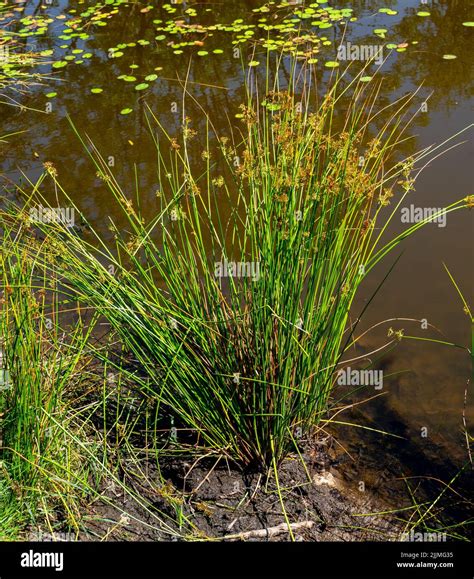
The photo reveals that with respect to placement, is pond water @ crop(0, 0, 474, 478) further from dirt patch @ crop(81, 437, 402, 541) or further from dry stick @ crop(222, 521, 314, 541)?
dry stick @ crop(222, 521, 314, 541)

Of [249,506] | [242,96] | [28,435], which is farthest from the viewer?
[242,96]

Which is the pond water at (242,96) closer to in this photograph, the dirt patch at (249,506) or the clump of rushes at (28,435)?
the dirt patch at (249,506)

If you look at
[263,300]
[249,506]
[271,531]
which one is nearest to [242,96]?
[263,300]

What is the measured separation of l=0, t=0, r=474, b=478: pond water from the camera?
134 inches

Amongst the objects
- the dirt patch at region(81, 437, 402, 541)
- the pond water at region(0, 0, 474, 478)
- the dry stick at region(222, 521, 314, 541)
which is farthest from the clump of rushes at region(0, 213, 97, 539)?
the pond water at region(0, 0, 474, 478)

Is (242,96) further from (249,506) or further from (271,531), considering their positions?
(271,531)

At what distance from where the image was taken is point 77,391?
2877 millimetres

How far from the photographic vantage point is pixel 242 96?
5.56 metres

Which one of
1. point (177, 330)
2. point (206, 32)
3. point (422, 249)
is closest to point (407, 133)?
point (422, 249)

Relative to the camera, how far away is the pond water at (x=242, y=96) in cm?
340

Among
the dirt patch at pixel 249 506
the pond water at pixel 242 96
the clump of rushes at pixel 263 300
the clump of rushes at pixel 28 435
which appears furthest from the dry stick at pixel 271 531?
the pond water at pixel 242 96

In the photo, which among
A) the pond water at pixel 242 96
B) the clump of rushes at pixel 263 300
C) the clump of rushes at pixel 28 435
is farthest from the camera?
the pond water at pixel 242 96

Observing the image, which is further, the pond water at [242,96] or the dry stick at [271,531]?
the pond water at [242,96]
